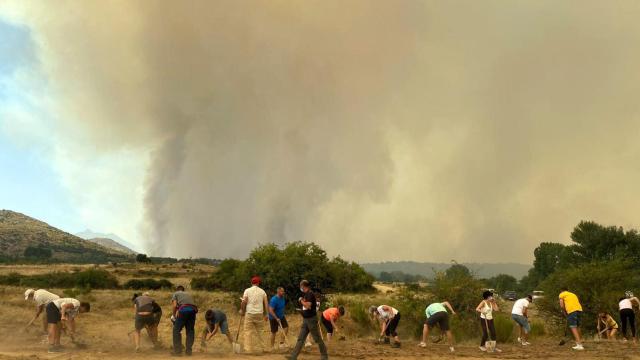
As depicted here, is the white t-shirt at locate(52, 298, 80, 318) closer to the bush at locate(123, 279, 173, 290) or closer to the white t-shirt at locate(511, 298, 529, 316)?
the white t-shirt at locate(511, 298, 529, 316)

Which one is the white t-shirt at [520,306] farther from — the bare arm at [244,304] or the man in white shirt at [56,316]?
the man in white shirt at [56,316]

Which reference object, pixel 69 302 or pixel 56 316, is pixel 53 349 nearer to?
pixel 56 316

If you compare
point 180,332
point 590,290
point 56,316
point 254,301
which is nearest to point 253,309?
point 254,301

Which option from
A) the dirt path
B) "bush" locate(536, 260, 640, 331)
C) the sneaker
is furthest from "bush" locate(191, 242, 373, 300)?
the sneaker

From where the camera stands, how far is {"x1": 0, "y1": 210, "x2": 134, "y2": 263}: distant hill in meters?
125

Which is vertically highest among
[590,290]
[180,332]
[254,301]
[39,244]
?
[39,244]

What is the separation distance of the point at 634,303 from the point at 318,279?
2484cm

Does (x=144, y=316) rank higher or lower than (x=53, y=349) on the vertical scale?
higher

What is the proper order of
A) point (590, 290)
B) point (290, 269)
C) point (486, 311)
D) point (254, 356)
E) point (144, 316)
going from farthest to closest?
point (290, 269)
point (590, 290)
point (486, 311)
point (144, 316)
point (254, 356)

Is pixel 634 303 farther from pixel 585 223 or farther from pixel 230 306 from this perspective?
pixel 585 223

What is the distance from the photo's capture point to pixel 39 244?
140 m

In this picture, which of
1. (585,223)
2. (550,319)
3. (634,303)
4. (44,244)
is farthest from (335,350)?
(44,244)

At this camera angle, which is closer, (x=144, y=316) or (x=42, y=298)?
(x=42, y=298)

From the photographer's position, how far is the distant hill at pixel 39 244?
125 meters
